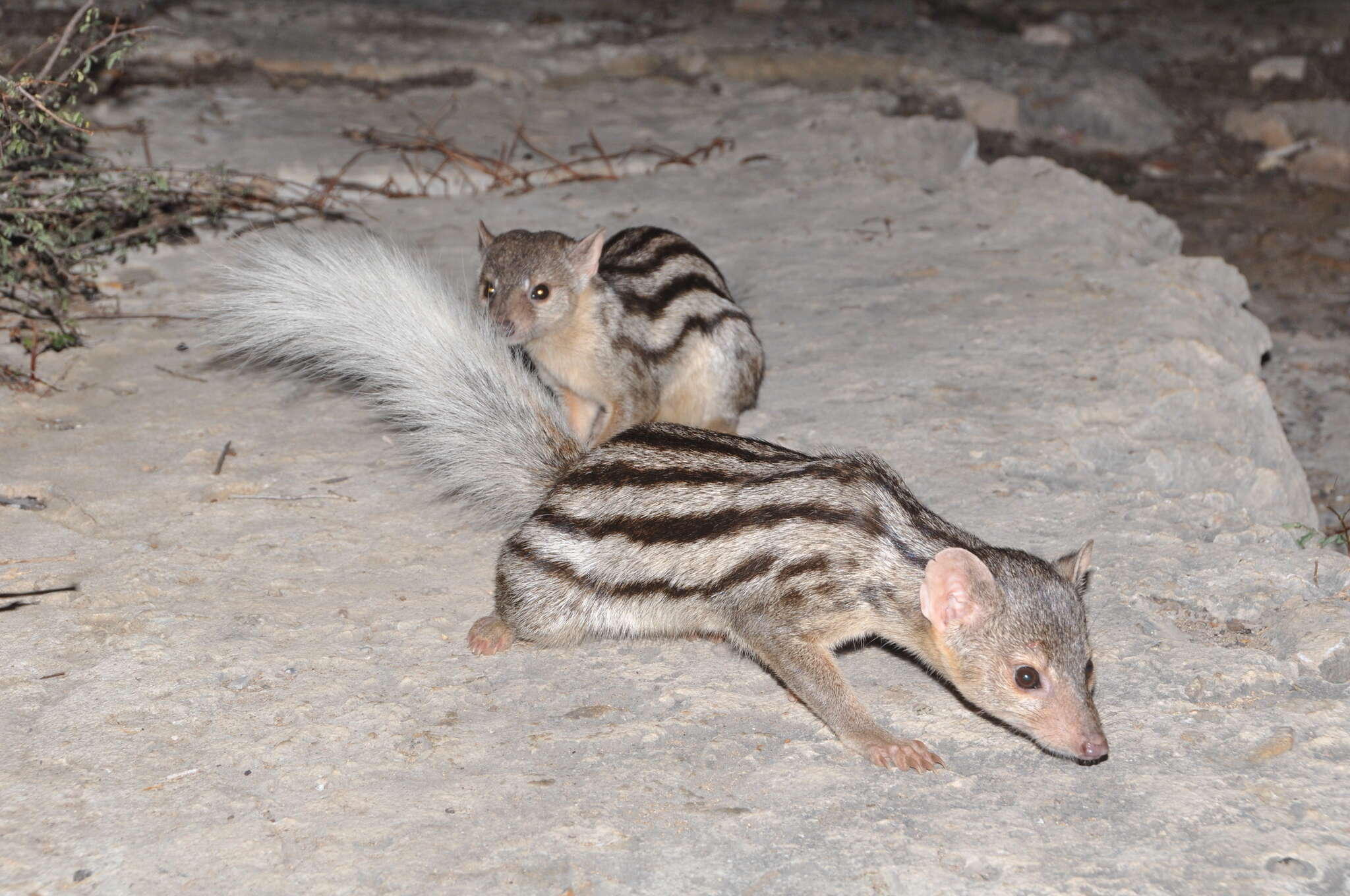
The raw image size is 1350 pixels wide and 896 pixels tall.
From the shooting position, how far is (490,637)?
3568mm

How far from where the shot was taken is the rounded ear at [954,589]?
3.19 metres

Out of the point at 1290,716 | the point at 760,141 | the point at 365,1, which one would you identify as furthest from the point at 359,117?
the point at 1290,716

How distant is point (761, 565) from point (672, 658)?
0.40 meters

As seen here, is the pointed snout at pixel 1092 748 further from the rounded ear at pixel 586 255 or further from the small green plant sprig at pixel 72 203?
the small green plant sprig at pixel 72 203

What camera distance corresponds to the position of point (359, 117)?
7.89 metres

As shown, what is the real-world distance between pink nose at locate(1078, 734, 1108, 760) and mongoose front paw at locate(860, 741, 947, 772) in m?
0.32

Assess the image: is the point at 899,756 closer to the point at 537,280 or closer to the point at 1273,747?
the point at 1273,747

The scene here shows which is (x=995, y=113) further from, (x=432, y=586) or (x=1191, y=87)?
(x=432, y=586)

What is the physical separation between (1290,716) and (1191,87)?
857 centimetres

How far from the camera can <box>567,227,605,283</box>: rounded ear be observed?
472 cm

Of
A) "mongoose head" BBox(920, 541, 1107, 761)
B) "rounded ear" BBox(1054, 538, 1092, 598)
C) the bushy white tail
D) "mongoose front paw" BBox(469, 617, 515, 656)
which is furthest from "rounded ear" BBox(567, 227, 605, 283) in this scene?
"rounded ear" BBox(1054, 538, 1092, 598)

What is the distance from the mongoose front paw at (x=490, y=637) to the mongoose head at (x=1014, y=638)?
3.63 ft

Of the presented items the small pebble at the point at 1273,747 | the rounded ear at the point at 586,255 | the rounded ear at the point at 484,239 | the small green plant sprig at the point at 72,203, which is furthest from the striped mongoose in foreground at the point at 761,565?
the small green plant sprig at the point at 72,203

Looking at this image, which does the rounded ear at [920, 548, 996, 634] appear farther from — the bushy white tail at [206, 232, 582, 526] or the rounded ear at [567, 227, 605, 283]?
the rounded ear at [567, 227, 605, 283]
